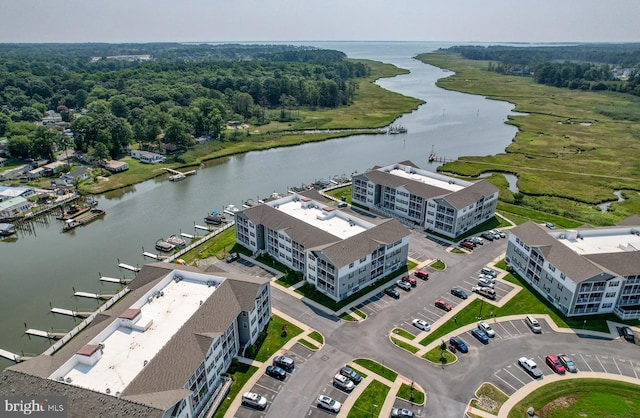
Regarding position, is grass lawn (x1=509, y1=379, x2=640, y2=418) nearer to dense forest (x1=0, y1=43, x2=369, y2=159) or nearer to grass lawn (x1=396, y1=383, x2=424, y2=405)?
grass lawn (x1=396, y1=383, x2=424, y2=405)

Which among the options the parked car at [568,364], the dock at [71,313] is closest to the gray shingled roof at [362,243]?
the parked car at [568,364]

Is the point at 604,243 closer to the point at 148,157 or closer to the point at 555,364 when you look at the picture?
the point at 555,364

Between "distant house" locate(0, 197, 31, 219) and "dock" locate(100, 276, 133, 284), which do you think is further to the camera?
"distant house" locate(0, 197, 31, 219)

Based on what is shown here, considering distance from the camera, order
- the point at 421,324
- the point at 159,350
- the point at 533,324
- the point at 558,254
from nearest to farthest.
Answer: the point at 159,350, the point at 533,324, the point at 421,324, the point at 558,254

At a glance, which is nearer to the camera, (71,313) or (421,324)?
(421,324)

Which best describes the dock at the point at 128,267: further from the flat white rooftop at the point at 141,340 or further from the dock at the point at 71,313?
the flat white rooftop at the point at 141,340

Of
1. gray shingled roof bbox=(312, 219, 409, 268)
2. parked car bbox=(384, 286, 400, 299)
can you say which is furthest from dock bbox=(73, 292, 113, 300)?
parked car bbox=(384, 286, 400, 299)

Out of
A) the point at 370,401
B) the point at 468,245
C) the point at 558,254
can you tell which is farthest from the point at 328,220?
the point at 558,254
